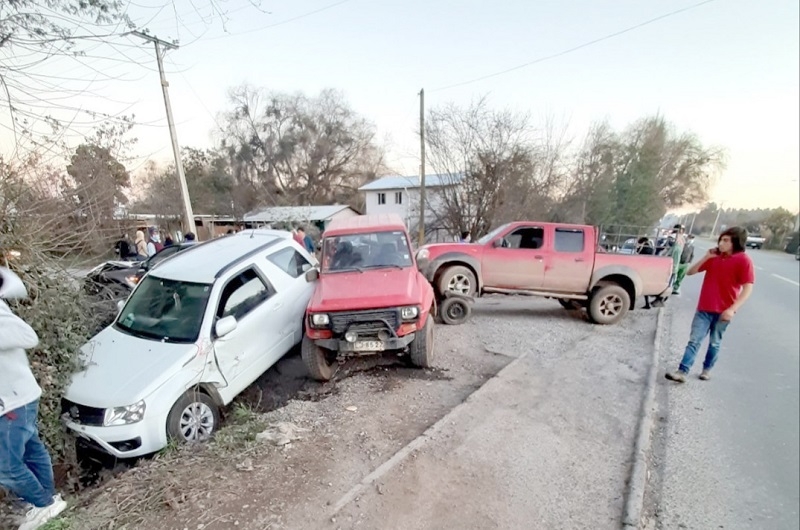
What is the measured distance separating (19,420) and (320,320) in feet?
8.05

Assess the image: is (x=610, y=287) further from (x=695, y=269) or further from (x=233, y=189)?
(x=233, y=189)

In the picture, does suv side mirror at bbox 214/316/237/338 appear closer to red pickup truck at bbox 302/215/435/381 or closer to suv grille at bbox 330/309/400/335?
red pickup truck at bbox 302/215/435/381

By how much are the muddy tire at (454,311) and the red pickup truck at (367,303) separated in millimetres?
1736

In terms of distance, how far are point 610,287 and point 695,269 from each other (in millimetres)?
2311

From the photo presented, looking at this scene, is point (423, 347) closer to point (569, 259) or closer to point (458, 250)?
point (458, 250)

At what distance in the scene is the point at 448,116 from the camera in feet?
53.9

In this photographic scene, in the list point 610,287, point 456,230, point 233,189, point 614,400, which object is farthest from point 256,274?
point 233,189

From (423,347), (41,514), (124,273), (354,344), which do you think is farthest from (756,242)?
(41,514)

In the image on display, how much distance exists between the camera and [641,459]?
117 inches

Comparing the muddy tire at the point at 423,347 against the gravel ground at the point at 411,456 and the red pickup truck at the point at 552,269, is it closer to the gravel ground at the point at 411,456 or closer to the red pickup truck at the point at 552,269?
the gravel ground at the point at 411,456

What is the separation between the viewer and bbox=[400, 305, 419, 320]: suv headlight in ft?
13.6

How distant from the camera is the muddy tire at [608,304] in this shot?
6.72m

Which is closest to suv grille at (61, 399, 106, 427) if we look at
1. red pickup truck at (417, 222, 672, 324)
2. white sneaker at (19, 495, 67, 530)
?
white sneaker at (19, 495, 67, 530)

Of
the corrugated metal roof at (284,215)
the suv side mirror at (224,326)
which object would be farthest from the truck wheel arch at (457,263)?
the corrugated metal roof at (284,215)
